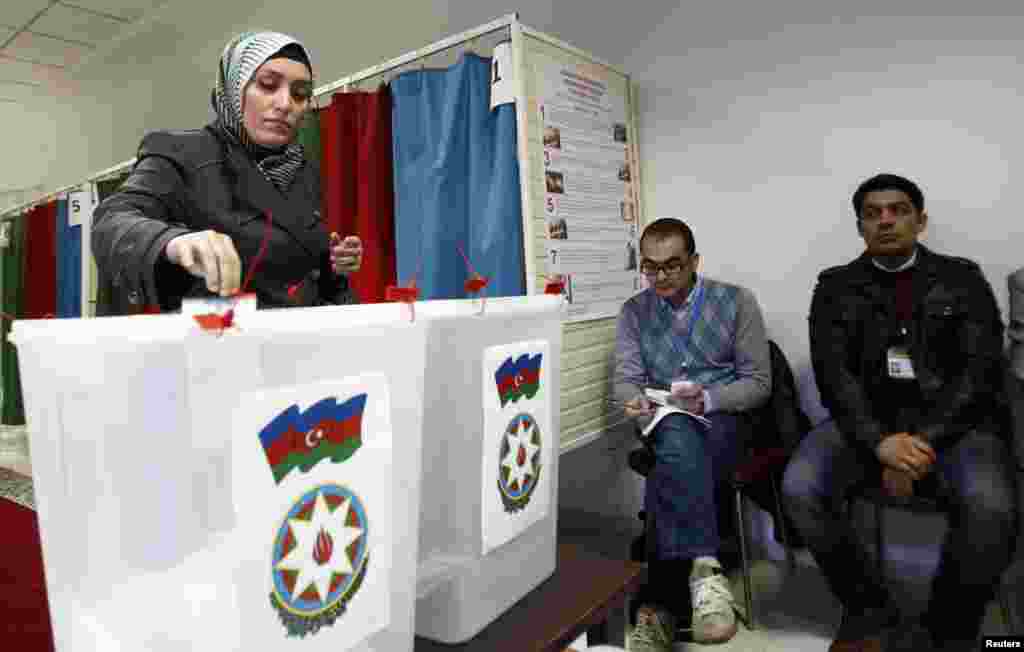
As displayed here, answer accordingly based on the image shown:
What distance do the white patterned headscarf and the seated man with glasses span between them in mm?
1194

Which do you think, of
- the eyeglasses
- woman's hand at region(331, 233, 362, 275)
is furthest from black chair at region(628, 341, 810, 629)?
woman's hand at region(331, 233, 362, 275)

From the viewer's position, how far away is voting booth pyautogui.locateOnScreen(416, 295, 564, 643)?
24.1 inches

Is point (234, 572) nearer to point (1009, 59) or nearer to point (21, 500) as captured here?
point (21, 500)

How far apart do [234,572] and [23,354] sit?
0.21m

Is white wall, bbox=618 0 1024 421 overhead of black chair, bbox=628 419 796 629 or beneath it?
overhead

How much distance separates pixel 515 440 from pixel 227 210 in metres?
0.65

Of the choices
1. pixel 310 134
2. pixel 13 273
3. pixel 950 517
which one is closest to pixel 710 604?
pixel 950 517

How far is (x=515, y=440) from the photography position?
26.8 inches

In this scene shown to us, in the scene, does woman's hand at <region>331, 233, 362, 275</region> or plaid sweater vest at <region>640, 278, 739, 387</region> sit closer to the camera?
woman's hand at <region>331, 233, 362, 275</region>

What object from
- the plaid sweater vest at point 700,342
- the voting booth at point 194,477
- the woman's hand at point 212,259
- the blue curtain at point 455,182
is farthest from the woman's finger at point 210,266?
the plaid sweater vest at point 700,342

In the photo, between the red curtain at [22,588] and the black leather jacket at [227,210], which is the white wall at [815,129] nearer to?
the black leather jacket at [227,210]

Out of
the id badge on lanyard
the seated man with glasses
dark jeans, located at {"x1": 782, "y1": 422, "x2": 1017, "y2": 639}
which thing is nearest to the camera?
dark jeans, located at {"x1": 782, "y1": 422, "x2": 1017, "y2": 639}

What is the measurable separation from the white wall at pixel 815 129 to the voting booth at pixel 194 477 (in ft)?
6.83

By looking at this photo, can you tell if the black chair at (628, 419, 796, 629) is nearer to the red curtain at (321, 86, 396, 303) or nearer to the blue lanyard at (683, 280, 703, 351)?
the blue lanyard at (683, 280, 703, 351)
